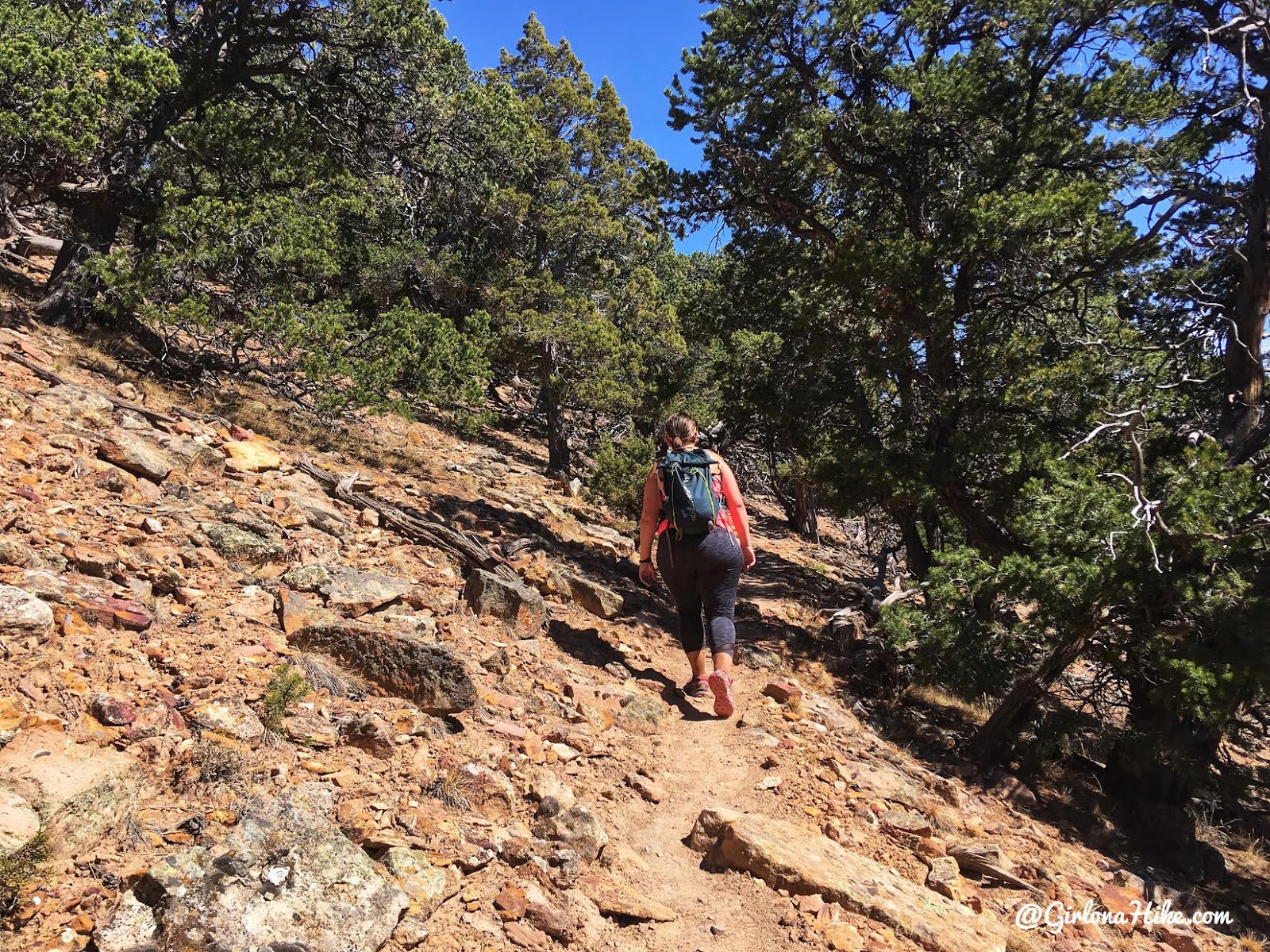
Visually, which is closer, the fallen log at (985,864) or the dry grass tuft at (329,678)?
the dry grass tuft at (329,678)

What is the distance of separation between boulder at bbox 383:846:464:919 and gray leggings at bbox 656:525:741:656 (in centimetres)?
281

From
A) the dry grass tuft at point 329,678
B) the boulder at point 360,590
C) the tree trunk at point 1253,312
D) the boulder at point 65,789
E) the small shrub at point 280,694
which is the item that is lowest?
the boulder at point 65,789

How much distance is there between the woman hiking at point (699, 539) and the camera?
5156 mm

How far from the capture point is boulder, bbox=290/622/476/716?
13.0 feet

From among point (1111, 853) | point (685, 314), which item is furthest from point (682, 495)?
point (685, 314)

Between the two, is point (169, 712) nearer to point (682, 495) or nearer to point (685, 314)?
point (682, 495)

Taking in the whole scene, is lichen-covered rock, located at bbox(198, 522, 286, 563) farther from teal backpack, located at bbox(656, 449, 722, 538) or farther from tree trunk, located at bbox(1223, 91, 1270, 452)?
tree trunk, located at bbox(1223, 91, 1270, 452)

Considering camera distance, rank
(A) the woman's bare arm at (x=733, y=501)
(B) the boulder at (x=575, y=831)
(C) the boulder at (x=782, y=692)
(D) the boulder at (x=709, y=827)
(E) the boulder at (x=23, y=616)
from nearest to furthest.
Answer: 1. (E) the boulder at (x=23, y=616)
2. (B) the boulder at (x=575, y=831)
3. (D) the boulder at (x=709, y=827)
4. (A) the woman's bare arm at (x=733, y=501)
5. (C) the boulder at (x=782, y=692)

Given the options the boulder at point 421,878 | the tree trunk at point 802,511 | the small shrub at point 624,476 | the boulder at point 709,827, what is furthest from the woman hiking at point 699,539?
the tree trunk at point 802,511

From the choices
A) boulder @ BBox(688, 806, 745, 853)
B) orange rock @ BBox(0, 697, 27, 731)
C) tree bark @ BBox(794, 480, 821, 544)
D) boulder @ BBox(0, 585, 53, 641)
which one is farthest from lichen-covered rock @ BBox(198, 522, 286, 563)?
tree bark @ BBox(794, 480, 821, 544)

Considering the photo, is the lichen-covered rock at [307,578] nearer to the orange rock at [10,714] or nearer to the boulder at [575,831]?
the orange rock at [10,714]

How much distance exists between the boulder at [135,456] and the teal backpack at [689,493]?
146 inches

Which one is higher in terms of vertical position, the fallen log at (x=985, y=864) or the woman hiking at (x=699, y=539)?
the woman hiking at (x=699, y=539)

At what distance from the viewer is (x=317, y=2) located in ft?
33.5
